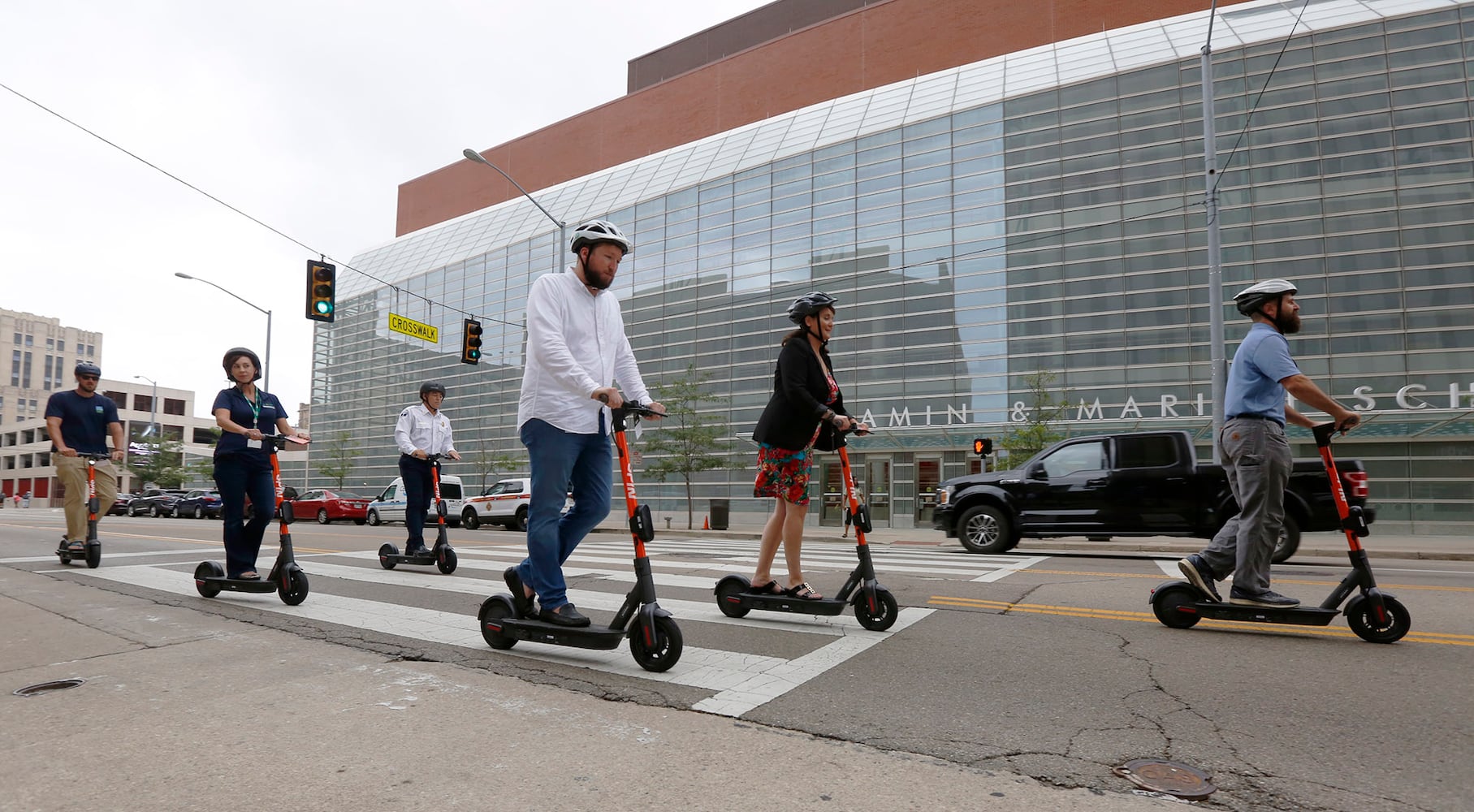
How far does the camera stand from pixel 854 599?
14.7ft

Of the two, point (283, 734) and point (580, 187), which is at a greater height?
point (580, 187)

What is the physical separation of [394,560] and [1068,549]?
37.1 ft

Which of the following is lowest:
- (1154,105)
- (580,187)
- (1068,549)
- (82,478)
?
(1068,549)

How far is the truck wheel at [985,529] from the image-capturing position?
11891 millimetres

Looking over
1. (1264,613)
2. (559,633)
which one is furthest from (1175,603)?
(559,633)

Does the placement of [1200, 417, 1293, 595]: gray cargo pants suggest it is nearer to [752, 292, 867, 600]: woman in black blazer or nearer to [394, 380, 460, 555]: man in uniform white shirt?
[752, 292, 867, 600]: woman in black blazer

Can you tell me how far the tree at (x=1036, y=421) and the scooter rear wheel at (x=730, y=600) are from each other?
18379 millimetres

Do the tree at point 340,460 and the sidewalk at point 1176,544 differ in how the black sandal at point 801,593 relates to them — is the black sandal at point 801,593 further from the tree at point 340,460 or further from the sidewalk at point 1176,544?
the tree at point 340,460

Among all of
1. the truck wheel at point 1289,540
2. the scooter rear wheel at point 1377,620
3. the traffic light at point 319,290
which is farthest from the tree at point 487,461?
the scooter rear wheel at point 1377,620

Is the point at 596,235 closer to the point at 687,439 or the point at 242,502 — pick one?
the point at 242,502

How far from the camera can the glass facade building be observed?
21.8 m

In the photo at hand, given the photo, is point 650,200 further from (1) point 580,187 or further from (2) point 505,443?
(2) point 505,443

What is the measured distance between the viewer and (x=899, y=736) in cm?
265

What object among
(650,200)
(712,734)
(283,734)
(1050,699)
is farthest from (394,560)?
(650,200)
